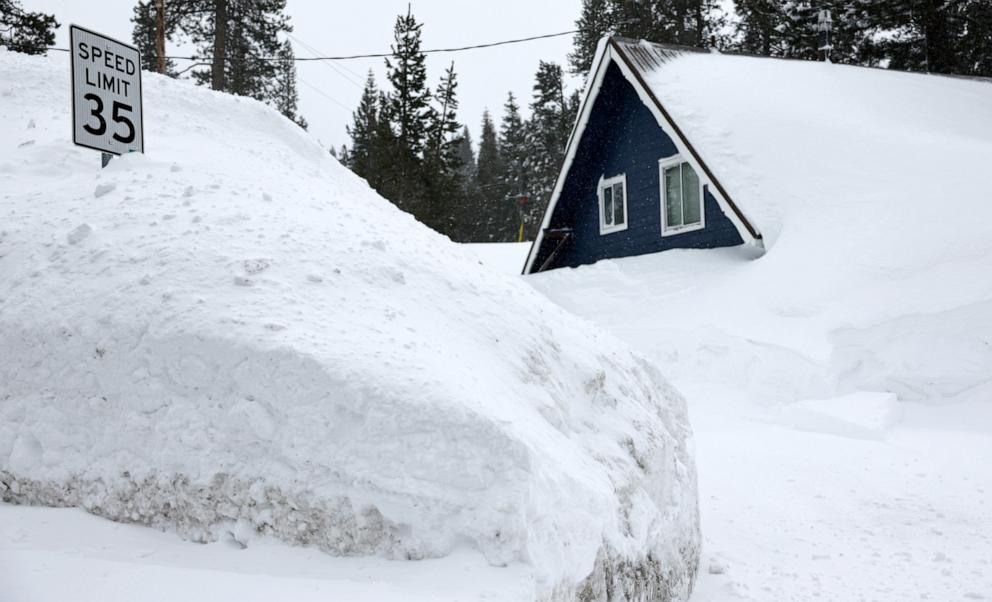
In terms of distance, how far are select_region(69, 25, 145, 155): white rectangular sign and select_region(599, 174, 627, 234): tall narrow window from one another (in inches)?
478

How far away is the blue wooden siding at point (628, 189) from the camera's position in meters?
15.2

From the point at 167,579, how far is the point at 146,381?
0.91 meters

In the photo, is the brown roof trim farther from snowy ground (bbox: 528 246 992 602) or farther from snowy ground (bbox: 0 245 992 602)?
snowy ground (bbox: 0 245 992 602)

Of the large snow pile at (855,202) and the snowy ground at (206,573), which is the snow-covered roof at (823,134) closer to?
the large snow pile at (855,202)

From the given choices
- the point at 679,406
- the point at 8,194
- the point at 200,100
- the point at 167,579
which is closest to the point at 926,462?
the point at 679,406

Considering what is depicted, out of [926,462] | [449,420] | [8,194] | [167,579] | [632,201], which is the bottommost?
[926,462]

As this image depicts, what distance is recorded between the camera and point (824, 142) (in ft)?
44.9

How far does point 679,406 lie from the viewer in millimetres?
5117

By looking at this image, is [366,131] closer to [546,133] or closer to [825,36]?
[546,133]

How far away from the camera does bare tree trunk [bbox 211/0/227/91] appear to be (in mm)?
22750

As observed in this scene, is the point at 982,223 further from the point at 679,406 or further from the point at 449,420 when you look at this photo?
the point at 449,420

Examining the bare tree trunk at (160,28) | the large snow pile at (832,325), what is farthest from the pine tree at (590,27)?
the bare tree trunk at (160,28)

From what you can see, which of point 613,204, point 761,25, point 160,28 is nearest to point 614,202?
point 613,204

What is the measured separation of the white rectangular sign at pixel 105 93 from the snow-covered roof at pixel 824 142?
1010 cm
